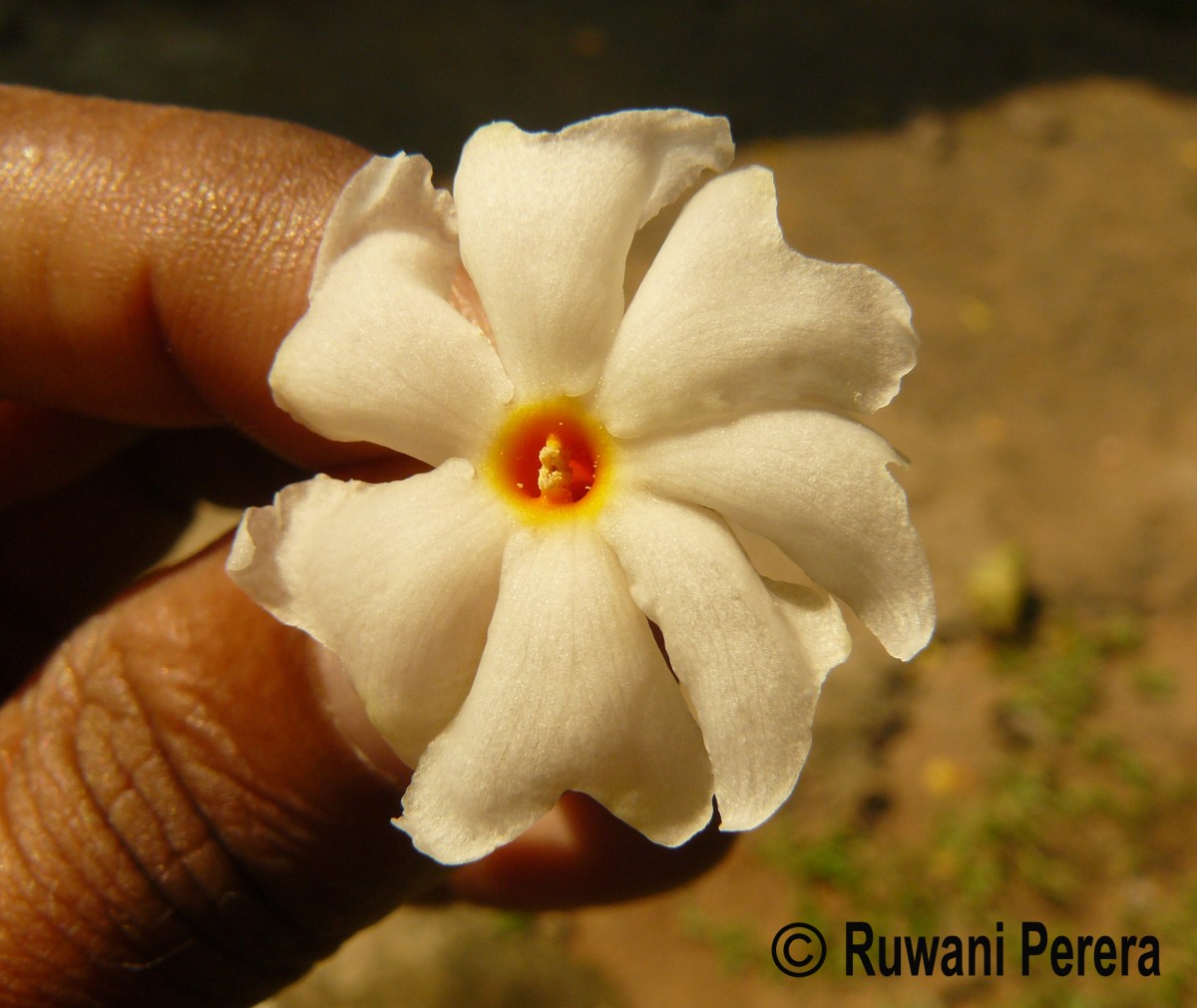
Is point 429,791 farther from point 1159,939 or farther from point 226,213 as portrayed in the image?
point 1159,939

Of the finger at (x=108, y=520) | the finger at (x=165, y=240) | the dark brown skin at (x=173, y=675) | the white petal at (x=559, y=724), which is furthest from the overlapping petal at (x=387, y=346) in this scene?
the finger at (x=108, y=520)

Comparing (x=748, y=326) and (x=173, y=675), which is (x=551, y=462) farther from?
(x=173, y=675)

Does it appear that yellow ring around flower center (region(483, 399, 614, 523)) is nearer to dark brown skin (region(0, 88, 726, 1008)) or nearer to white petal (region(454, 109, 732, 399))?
white petal (region(454, 109, 732, 399))

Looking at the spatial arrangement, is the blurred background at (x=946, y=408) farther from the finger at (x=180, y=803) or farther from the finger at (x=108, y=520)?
the finger at (x=180, y=803)

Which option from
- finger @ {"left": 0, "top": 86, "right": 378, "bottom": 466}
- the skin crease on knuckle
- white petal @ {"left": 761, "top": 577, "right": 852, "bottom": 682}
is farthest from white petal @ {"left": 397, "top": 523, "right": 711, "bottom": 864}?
finger @ {"left": 0, "top": 86, "right": 378, "bottom": 466}

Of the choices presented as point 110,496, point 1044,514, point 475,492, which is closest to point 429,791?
point 475,492
